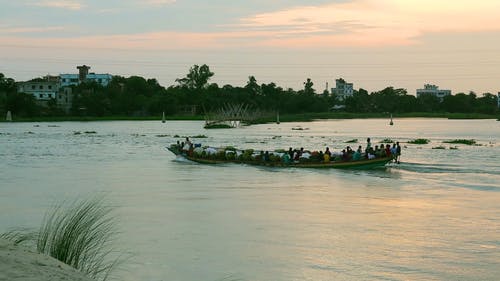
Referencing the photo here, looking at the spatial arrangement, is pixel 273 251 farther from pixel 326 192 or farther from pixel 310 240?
pixel 326 192

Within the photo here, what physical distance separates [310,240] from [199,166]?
23081 millimetres

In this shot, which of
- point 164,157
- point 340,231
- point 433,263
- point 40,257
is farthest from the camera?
point 164,157

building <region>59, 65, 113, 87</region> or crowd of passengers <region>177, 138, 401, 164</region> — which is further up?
building <region>59, 65, 113, 87</region>

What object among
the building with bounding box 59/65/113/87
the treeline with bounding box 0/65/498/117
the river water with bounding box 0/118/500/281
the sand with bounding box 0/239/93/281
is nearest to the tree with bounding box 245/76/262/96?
the treeline with bounding box 0/65/498/117

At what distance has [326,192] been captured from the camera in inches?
1162

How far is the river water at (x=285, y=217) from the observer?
15.7 metres

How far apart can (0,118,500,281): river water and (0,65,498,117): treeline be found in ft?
322

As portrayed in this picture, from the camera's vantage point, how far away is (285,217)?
22578 millimetres

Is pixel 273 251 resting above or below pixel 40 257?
below

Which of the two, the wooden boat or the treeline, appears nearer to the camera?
the wooden boat

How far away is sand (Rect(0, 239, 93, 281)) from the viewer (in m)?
7.94

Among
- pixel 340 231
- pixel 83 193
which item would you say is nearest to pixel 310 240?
pixel 340 231

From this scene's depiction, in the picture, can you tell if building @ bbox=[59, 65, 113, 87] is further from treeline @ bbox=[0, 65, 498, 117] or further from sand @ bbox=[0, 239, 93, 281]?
sand @ bbox=[0, 239, 93, 281]

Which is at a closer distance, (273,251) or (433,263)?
(433,263)
